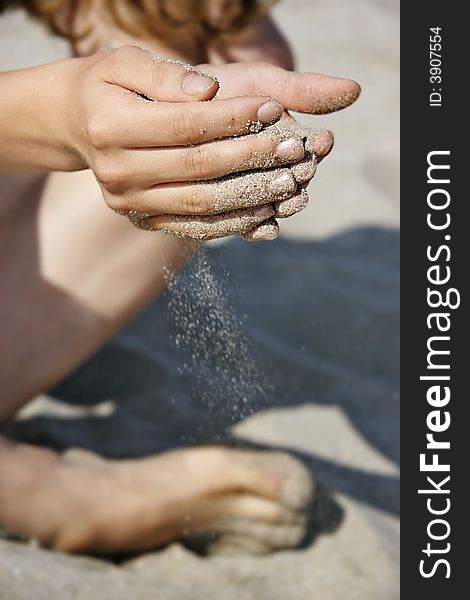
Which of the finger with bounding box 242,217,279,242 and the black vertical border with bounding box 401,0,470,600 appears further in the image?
the black vertical border with bounding box 401,0,470,600

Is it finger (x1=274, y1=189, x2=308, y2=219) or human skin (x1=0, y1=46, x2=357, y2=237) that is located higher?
human skin (x1=0, y1=46, x2=357, y2=237)

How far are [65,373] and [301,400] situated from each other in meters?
0.48

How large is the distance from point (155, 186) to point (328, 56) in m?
2.58

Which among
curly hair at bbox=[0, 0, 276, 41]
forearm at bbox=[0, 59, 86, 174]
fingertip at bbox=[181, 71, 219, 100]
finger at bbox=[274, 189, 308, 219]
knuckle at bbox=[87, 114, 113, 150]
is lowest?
finger at bbox=[274, 189, 308, 219]

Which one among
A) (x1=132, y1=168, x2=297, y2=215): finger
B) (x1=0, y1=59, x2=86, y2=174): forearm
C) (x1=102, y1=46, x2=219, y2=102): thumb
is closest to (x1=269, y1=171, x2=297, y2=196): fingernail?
(x1=132, y1=168, x2=297, y2=215): finger

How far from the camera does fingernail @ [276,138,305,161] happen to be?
86cm

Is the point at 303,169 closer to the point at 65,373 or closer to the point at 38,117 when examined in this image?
the point at 38,117

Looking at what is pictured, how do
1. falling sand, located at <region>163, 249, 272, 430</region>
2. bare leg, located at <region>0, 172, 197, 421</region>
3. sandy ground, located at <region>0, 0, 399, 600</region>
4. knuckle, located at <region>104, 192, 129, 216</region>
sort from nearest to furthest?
knuckle, located at <region>104, 192, 129, 216</region>, falling sand, located at <region>163, 249, 272, 430</region>, sandy ground, located at <region>0, 0, 399, 600</region>, bare leg, located at <region>0, 172, 197, 421</region>

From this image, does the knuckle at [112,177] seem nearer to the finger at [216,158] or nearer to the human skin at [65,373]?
the finger at [216,158]

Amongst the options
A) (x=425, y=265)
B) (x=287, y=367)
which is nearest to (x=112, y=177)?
(x=425, y=265)

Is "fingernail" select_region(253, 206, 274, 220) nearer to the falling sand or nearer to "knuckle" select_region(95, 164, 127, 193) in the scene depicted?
"knuckle" select_region(95, 164, 127, 193)

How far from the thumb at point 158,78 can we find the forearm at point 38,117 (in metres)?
0.08

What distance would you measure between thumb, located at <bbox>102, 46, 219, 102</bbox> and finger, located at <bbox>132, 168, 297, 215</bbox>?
85mm

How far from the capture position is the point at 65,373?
62.6 inches
